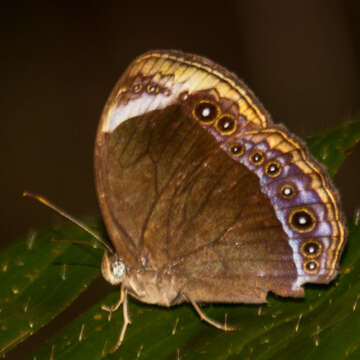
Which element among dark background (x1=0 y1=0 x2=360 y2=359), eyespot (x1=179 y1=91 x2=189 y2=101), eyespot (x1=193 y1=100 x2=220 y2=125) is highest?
eyespot (x1=179 y1=91 x2=189 y2=101)

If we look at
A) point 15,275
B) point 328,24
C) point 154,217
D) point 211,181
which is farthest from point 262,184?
point 328,24

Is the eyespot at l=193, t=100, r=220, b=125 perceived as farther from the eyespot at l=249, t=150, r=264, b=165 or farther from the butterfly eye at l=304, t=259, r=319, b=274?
the butterfly eye at l=304, t=259, r=319, b=274

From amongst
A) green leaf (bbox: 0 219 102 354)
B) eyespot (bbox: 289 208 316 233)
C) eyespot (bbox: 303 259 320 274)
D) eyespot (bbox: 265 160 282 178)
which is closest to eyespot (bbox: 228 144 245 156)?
eyespot (bbox: 265 160 282 178)

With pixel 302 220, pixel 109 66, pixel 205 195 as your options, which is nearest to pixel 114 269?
pixel 205 195

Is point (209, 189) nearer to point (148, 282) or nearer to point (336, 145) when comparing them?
point (148, 282)

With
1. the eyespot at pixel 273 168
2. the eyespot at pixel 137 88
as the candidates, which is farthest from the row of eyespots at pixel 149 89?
the eyespot at pixel 273 168

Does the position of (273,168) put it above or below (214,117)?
below

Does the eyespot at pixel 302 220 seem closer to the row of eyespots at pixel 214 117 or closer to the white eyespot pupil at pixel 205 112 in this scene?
the row of eyespots at pixel 214 117
